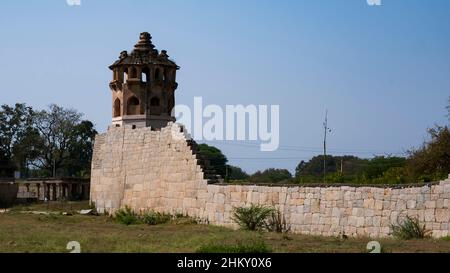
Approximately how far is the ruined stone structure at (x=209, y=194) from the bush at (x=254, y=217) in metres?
0.44

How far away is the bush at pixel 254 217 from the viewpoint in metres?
21.8

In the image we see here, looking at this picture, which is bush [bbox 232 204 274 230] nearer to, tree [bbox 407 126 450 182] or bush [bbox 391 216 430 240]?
bush [bbox 391 216 430 240]

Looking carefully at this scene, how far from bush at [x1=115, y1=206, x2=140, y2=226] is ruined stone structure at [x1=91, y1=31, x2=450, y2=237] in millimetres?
770

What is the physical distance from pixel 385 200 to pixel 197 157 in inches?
349

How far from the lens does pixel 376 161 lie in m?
49.8

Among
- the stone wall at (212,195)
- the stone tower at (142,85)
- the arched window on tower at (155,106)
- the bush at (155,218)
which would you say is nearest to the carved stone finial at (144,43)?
the stone tower at (142,85)

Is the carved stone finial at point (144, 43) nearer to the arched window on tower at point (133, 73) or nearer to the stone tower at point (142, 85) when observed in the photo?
the stone tower at point (142, 85)

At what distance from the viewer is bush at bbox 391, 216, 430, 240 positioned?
17.7 m

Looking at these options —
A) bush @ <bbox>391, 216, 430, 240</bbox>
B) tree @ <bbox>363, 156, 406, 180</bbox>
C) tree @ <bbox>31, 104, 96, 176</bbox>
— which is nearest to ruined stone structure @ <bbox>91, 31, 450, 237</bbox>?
bush @ <bbox>391, 216, 430, 240</bbox>

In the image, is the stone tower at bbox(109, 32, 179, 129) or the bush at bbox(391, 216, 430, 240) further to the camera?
the stone tower at bbox(109, 32, 179, 129)

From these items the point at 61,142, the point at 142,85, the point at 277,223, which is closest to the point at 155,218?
the point at 277,223
